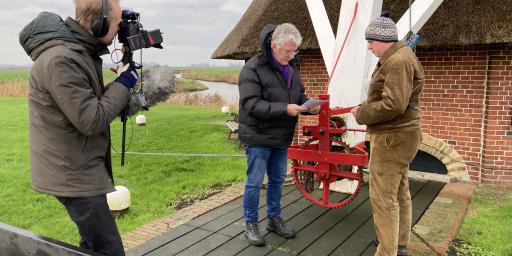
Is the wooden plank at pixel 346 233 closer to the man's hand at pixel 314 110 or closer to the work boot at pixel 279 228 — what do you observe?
the work boot at pixel 279 228

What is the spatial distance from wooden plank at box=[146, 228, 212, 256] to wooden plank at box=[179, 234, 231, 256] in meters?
0.05

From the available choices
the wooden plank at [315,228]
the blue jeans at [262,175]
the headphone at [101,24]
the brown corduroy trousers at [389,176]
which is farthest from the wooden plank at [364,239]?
the headphone at [101,24]

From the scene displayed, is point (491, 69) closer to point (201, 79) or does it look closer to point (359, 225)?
point (359, 225)

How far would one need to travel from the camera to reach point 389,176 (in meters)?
2.98

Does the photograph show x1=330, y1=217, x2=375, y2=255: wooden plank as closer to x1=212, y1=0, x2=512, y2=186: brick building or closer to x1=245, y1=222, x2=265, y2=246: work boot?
x1=245, y1=222, x2=265, y2=246: work boot

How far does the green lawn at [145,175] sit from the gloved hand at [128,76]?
1.39 meters

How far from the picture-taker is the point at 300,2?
288 inches

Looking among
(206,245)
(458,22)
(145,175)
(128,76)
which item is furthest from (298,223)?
(458,22)

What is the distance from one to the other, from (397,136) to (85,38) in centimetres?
203

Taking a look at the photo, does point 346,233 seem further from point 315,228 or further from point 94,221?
point 94,221

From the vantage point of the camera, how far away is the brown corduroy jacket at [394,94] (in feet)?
9.14

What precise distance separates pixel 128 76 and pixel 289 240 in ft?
7.27

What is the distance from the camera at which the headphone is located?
76.9 inches

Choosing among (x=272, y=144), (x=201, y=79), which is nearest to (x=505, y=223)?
(x=272, y=144)
